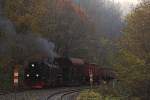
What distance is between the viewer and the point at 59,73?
4972cm

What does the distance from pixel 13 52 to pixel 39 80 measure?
4508mm

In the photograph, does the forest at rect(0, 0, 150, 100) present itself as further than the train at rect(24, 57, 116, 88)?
No

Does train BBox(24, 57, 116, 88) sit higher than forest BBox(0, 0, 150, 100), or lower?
lower

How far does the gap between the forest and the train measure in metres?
1.69

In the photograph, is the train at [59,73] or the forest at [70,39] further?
the train at [59,73]

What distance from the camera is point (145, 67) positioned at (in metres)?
29.4

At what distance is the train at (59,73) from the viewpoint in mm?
45031

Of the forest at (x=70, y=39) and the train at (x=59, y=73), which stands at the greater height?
the forest at (x=70, y=39)

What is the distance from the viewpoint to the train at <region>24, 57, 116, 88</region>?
45031 mm

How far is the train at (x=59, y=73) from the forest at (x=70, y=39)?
66.5 inches

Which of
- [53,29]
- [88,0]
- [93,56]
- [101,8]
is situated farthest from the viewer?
[101,8]

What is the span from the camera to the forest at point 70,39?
30.6 m

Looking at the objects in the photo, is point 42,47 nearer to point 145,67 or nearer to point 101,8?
point 145,67

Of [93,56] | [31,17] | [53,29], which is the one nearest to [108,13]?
[93,56]
